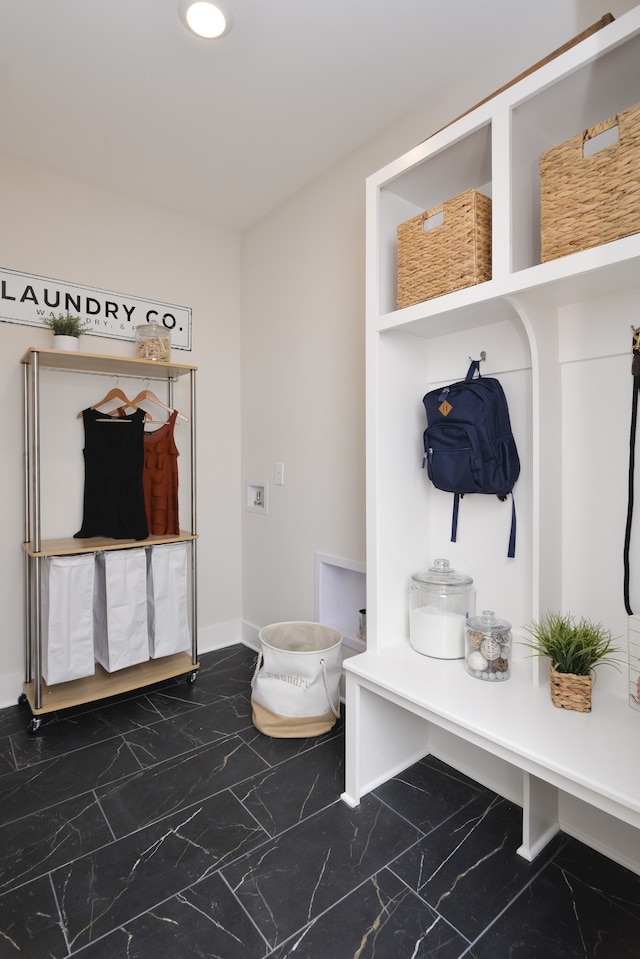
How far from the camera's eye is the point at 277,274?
2.95 meters

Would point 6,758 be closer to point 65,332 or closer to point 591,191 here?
point 65,332

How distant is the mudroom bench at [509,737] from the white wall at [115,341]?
1.62 m

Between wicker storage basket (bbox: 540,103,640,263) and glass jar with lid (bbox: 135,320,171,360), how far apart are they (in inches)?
75.4

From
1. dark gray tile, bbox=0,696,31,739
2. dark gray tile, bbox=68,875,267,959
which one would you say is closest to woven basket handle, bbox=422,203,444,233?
dark gray tile, bbox=68,875,267,959

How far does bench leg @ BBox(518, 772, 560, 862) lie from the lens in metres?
1.54

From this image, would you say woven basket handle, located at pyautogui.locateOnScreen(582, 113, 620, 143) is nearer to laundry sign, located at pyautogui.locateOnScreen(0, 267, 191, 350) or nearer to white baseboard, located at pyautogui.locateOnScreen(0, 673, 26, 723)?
laundry sign, located at pyautogui.locateOnScreen(0, 267, 191, 350)

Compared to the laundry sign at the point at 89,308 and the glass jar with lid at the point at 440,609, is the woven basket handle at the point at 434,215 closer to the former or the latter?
the glass jar with lid at the point at 440,609

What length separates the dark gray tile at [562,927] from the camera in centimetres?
126

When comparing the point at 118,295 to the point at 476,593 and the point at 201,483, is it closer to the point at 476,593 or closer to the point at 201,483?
the point at 201,483

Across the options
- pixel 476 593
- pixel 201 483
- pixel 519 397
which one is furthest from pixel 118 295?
pixel 476 593

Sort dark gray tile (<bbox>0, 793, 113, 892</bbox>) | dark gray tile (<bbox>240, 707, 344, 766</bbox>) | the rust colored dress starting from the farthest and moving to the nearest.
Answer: the rust colored dress
dark gray tile (<bbox>240, 707, 344, 766</bbox>)
dark gray tile (<bbox>0, 793, 113, 892</bbox>)

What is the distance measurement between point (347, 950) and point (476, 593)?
111 cm

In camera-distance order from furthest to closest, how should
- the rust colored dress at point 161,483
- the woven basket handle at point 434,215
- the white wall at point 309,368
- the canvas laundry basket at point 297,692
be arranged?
the rust colored dress at point 161,483 → the white wall at point 309,368 → the canvas laundry basket at point 297,692 → the woven basket handle at point 434,215

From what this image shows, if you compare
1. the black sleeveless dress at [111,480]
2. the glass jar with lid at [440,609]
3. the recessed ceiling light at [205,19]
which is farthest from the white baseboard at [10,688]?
the recessed ceiling light at [205,19]
